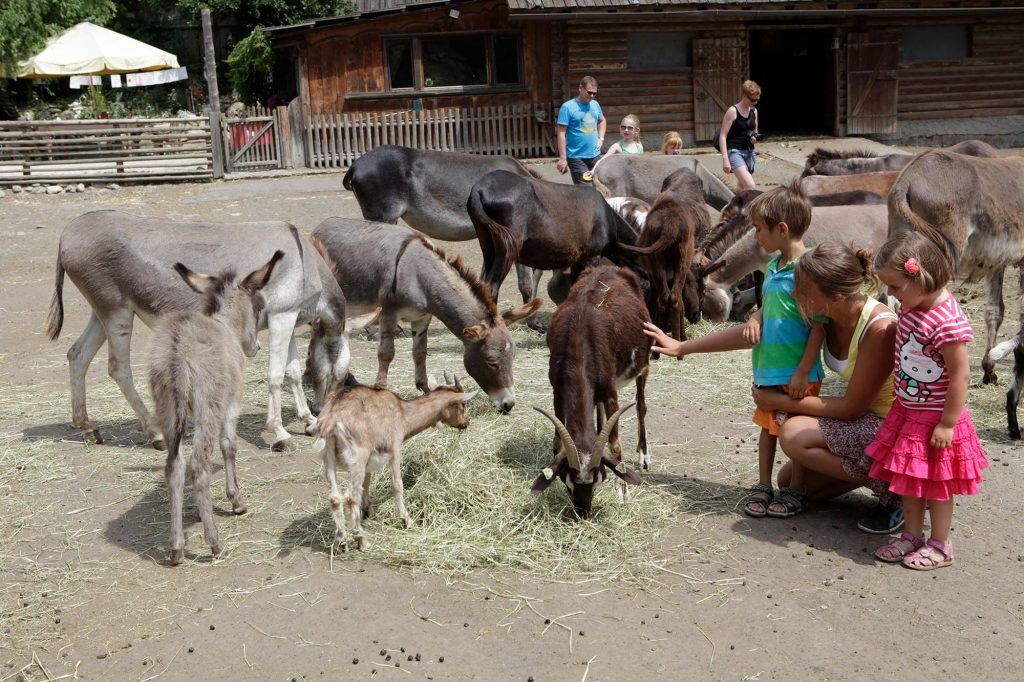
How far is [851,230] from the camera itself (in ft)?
30.5

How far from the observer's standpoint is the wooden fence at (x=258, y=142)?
66.3 ft

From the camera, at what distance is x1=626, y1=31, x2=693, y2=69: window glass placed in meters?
21.1

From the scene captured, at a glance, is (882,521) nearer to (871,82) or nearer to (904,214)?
(904,214)

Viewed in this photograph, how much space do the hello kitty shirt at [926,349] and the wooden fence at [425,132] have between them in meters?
16.4

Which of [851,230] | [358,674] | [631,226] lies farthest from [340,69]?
[358,674]

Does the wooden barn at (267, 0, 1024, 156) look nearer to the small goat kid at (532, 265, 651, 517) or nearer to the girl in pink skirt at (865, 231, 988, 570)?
the small goat kid at (532, 265, 651, 517)

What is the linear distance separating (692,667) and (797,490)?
1693mm

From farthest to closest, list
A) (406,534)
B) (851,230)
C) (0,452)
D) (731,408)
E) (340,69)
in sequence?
(340,69) → (851,230) → (731,408) → (0,452) → (406,534)

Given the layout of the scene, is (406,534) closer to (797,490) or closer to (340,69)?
(797,490)

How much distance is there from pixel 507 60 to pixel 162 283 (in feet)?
52.4

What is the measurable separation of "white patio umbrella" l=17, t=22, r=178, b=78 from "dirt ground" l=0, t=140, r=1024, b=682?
20225 millimetres

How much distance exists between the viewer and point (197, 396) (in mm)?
4984

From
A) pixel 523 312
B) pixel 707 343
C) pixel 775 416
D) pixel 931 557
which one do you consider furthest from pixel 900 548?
pixel 523 312

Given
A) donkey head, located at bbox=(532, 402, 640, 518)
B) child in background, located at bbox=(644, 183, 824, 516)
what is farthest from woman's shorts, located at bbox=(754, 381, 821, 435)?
donkey head, located at bbox=(532, 402, 640, 518)
